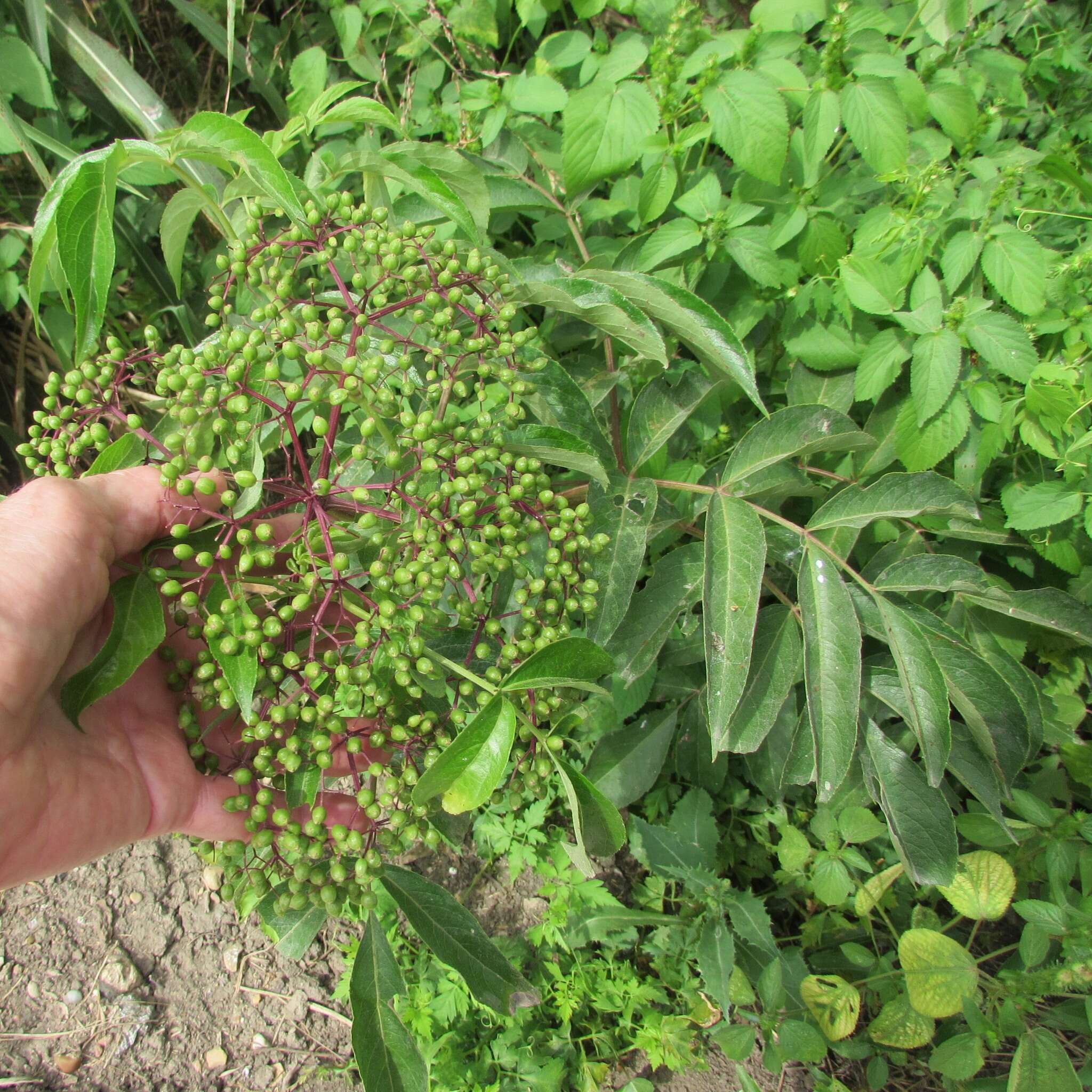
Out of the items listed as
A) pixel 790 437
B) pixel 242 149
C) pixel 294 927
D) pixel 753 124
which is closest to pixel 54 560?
pixel 242 149

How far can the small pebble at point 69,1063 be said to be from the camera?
8.38ft

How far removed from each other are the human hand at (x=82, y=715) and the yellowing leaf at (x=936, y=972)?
5.92 ft

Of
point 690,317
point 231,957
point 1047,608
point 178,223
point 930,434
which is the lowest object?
point 231,957

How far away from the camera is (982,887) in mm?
2082

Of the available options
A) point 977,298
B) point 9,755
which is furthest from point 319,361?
point 977,298

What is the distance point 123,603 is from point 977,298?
197 centimetres

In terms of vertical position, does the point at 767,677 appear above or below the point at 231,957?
above

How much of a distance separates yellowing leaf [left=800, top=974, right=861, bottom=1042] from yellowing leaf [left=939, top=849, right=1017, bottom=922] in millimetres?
389

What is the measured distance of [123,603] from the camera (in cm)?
133

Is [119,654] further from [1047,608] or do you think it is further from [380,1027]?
[1047,608]

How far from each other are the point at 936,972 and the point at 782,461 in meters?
1.45

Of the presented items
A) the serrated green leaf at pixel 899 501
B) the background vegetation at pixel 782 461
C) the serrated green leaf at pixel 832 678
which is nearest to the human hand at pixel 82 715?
the background vegetation at pixel 782 461

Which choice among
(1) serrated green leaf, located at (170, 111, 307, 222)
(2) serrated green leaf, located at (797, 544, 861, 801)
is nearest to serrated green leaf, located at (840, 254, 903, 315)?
(2) serrated green leaf, located at (797, 544, 861, 801)

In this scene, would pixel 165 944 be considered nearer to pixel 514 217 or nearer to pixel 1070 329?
pixel 514 217
